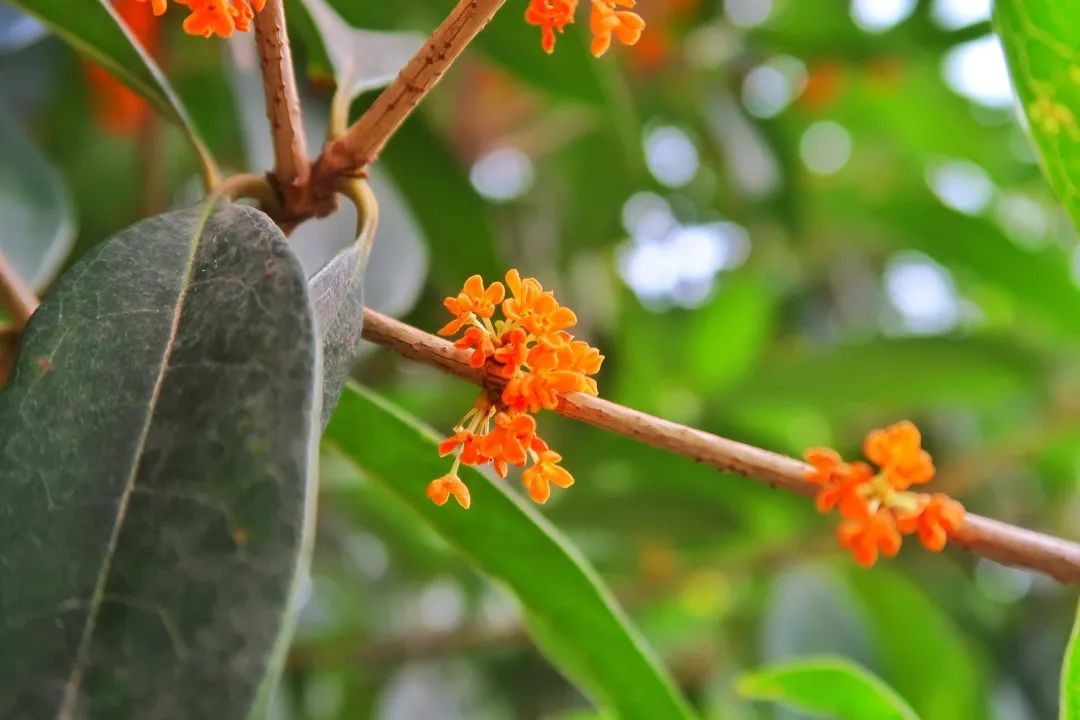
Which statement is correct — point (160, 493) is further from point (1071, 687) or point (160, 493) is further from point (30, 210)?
point (30, 210)

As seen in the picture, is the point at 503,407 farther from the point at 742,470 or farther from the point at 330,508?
the point at 330,508

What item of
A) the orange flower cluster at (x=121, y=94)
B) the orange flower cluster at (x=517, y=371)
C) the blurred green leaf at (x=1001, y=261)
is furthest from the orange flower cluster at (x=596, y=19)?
the blurred green leaf at (x=1001, y=261)

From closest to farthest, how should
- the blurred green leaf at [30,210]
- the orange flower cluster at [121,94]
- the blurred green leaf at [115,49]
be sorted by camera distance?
the blurred green leaf at [115,49] → the blurred green leaf at [30,210] → the orange flower cluster at [121,94]

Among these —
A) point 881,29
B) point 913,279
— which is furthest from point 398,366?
point 913,279

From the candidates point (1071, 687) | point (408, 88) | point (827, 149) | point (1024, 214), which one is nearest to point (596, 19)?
point (408, 88)

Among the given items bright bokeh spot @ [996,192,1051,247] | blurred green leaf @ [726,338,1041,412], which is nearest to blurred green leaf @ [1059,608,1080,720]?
blurred green leaf @ [726,338,1041,412]

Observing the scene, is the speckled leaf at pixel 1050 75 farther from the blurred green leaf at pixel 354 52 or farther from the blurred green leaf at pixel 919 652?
the blurred green leaf at pixel 919 652
